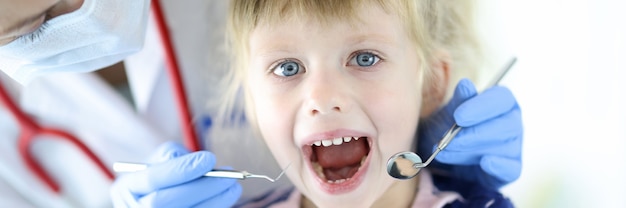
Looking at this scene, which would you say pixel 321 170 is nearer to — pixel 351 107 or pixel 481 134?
pixel 351 107

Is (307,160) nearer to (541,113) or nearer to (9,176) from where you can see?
(541,113)

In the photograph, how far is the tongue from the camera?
1423mm

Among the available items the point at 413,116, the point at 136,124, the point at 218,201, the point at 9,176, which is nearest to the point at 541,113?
the point at 413,116

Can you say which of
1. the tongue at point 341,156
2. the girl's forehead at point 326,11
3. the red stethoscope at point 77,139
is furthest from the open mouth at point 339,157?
the red stethoscope at point 77,139

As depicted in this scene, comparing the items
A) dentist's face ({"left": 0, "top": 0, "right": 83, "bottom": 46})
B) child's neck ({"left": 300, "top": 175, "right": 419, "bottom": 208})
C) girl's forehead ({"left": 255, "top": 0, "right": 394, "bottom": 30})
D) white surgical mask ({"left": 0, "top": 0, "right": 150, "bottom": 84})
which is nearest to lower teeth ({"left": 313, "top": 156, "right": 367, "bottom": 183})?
child's neck ({"left": 300, "top": 175, "right": 419, "bottom": 208})

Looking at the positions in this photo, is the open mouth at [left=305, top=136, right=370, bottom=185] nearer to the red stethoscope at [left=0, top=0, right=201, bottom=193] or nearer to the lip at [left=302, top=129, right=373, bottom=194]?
the lip at [left=302, top=129, right=373, bottom=194]

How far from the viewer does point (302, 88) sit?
1.32 m

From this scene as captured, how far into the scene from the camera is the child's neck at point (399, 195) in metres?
1.49

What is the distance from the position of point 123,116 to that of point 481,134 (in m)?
0.78

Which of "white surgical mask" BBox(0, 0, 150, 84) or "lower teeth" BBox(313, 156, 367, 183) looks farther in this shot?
"lower teeth" BBox(313, 156, 367, 183)

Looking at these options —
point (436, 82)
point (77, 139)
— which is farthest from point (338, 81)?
point (77, 139)

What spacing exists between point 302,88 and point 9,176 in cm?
76

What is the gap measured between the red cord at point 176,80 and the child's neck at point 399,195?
1.43ft

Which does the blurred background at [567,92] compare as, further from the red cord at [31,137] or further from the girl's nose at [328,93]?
the red cord at [31,137]
